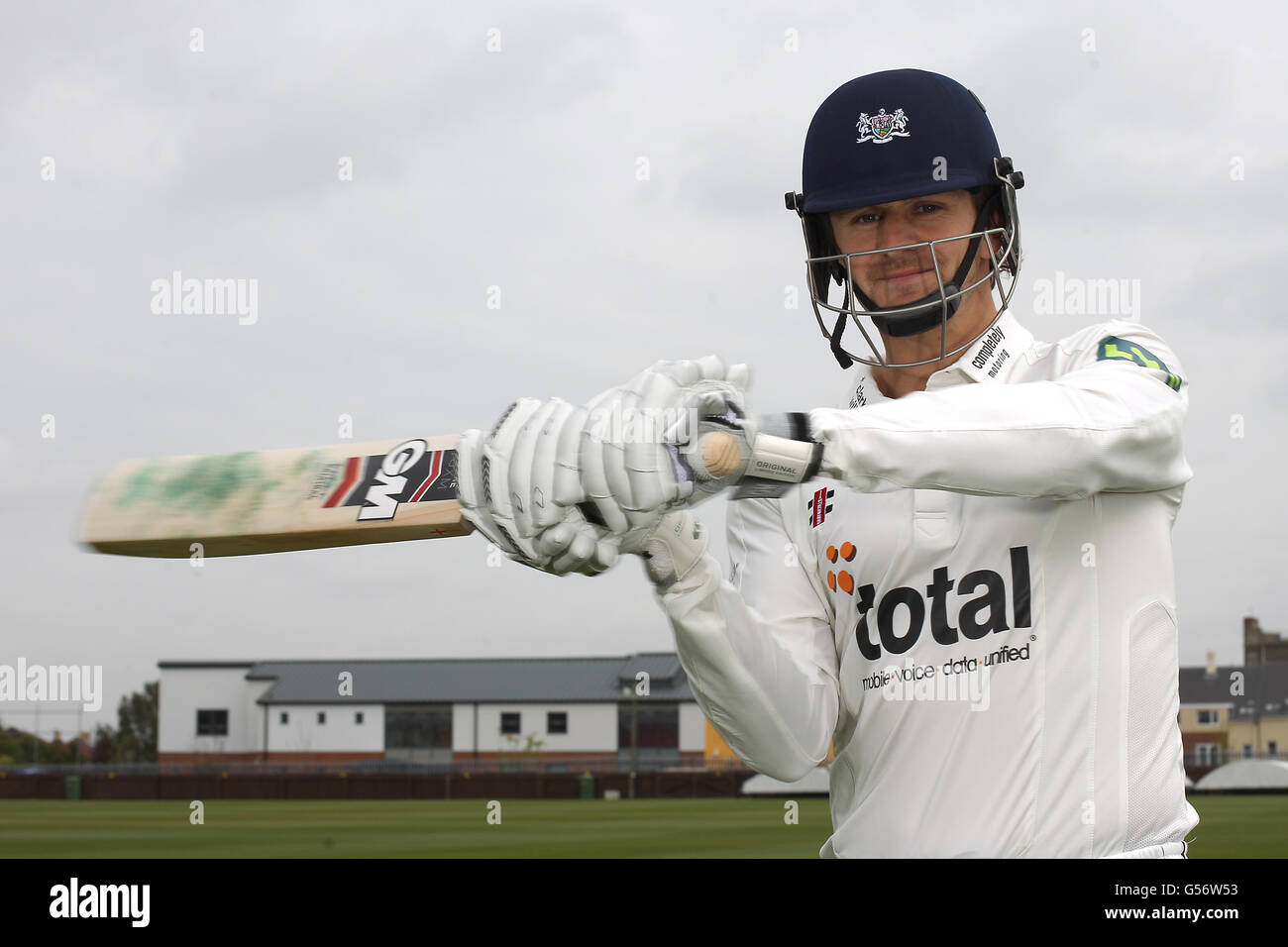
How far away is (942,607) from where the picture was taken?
254 cm

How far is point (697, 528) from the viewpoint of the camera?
233 centimetres

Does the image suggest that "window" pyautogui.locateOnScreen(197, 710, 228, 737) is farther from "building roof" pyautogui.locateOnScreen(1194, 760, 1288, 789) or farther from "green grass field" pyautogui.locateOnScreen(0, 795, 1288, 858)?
"building roof" pyautogui.locateOnScreen(1194, 760, 1288, 789)

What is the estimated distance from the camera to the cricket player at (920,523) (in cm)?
192

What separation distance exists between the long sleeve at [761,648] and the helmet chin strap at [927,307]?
0.47m

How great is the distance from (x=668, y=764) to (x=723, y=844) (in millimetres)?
37663

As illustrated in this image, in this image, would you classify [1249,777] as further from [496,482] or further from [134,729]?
[134,729]

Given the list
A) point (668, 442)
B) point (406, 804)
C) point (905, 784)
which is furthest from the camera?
point (406, 804)

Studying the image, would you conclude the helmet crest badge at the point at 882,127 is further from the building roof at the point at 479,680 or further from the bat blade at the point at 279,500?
the building roof at the point at 479,680

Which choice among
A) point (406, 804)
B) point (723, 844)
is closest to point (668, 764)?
point (406, 804)

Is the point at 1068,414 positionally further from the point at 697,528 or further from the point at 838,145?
the point at 838,145

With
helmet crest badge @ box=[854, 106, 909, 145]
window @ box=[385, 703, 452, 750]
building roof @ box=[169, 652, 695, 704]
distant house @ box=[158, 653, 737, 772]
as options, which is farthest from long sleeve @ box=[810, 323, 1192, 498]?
window @ box=[385, 703, 452, 750]

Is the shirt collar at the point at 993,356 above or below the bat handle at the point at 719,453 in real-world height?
above

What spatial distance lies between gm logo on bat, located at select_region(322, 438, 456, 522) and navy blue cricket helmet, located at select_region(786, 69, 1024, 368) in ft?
3.39

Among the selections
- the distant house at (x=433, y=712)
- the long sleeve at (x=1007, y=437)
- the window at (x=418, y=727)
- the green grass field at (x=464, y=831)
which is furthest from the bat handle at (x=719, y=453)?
the window at (x=418, y=727)
